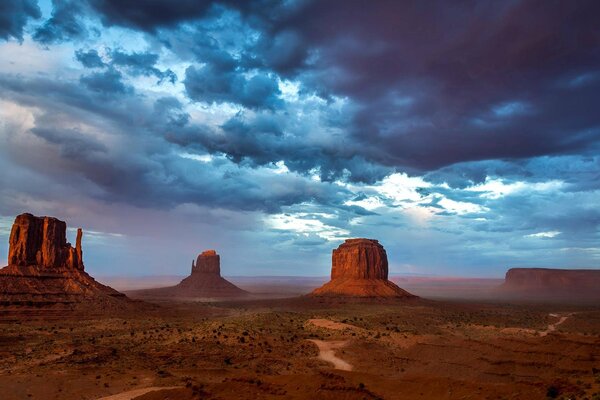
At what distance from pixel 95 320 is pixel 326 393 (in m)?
60.1

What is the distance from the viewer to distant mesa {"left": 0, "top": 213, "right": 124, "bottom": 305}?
7756 cm

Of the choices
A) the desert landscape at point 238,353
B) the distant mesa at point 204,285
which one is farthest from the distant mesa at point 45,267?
the distant mesa at point 204,285

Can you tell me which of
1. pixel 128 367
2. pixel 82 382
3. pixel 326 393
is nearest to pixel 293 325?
pixel 128 367

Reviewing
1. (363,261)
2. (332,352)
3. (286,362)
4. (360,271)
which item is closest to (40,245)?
(332,352)

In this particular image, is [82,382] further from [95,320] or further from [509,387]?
[95,320]

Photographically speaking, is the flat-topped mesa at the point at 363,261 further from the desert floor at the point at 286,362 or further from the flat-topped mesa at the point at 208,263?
the desert floor at the point at 286,362

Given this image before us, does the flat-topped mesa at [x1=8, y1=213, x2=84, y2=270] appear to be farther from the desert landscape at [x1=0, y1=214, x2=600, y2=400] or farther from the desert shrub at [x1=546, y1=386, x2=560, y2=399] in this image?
the desert shrub at [x1=546, y1=386, x2=560, y2=399]

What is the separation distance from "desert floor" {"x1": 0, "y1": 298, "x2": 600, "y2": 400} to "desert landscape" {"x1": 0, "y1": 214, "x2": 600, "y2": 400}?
0.11m

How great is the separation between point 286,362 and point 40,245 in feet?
229

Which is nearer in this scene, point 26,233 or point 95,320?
point 95,320

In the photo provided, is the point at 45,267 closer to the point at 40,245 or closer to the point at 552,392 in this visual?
the point at 40,245

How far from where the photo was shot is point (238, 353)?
1710 inches

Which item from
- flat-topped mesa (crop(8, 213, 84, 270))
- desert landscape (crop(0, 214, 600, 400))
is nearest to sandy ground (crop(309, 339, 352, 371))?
desert landscape (crop(0, 214, 600, 400))

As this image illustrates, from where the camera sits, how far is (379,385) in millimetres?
27375
